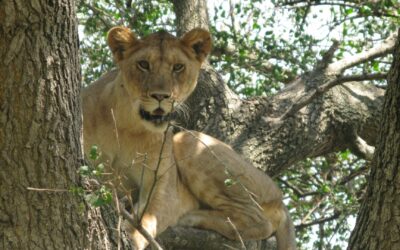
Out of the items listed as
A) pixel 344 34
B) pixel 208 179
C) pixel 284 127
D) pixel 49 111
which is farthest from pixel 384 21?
pixel 49 111

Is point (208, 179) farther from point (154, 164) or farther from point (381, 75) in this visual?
point (381, 75)

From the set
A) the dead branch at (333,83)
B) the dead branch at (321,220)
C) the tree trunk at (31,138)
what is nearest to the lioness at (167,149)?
the dead branch at (333,83)

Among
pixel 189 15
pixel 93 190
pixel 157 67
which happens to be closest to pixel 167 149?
pixel 157 67

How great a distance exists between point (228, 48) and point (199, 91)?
75 centimetres

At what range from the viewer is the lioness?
5.15 m

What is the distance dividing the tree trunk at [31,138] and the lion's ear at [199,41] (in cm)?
250

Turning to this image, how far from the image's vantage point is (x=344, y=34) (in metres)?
7.03

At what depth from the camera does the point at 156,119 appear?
5.11 metres

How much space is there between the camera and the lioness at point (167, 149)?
16.9 ft

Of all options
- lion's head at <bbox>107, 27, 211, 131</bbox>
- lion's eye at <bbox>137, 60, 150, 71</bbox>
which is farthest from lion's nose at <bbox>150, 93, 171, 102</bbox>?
lion's eye at <bbox>137, 60, 150, 71</bbox>

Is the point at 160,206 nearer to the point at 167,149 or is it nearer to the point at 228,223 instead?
the point at 167,149

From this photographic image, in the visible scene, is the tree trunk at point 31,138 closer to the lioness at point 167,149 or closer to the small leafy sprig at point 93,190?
the small leafy sprig at point 93,190

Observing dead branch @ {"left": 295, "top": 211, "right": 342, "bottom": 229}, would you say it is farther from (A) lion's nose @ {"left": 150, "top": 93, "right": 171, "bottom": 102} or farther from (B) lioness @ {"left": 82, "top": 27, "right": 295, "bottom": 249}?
(A) lion's nose @ {"left": 150, "top": 93, "right": 171, "bottom": 102}

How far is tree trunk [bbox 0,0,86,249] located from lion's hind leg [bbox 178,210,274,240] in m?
2.40
